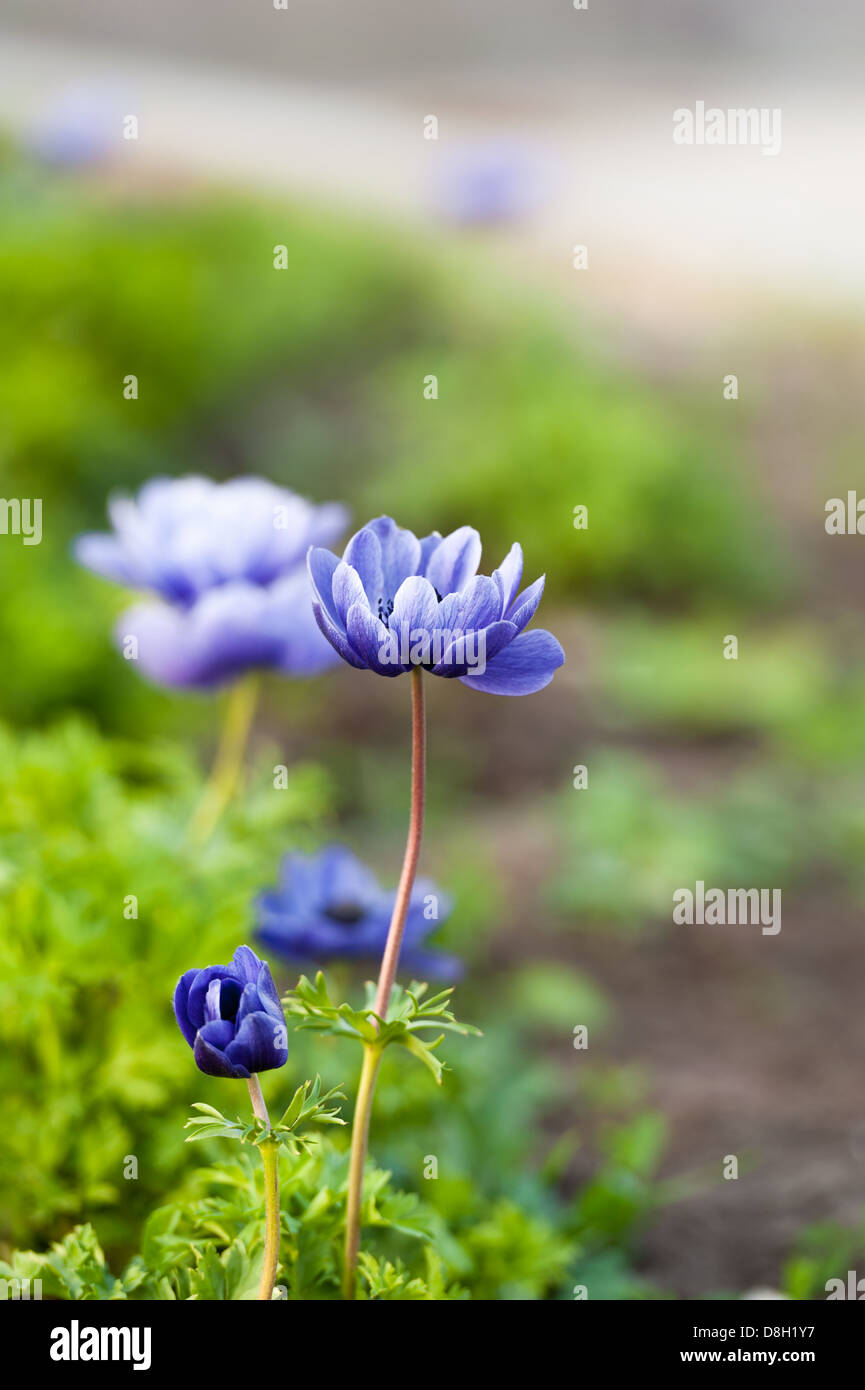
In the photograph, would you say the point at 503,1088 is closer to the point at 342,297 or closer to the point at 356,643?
the point at 356,643

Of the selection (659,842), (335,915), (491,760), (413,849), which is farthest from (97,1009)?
(491,760)

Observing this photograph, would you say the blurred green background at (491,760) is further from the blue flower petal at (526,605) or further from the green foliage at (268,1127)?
the blue flower petal at (526,605)

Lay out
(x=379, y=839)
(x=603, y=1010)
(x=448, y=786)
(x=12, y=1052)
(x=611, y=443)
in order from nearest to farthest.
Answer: (x=12, y=1052) → (x=603, y=1010) → (x=379, y=839) → (x=448, y=786) → (x=611, y=443)

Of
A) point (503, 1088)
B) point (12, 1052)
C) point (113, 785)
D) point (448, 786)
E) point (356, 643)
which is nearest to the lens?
point (356, 643)

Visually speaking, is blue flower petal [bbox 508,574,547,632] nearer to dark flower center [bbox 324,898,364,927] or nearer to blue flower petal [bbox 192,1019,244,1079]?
blue flower petal [bbox 192,1019,244,1079]

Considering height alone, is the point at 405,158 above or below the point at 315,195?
above

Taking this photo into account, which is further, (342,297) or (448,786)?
(342,297)

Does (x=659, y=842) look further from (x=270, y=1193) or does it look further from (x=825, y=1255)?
(x=270, y=1193)
